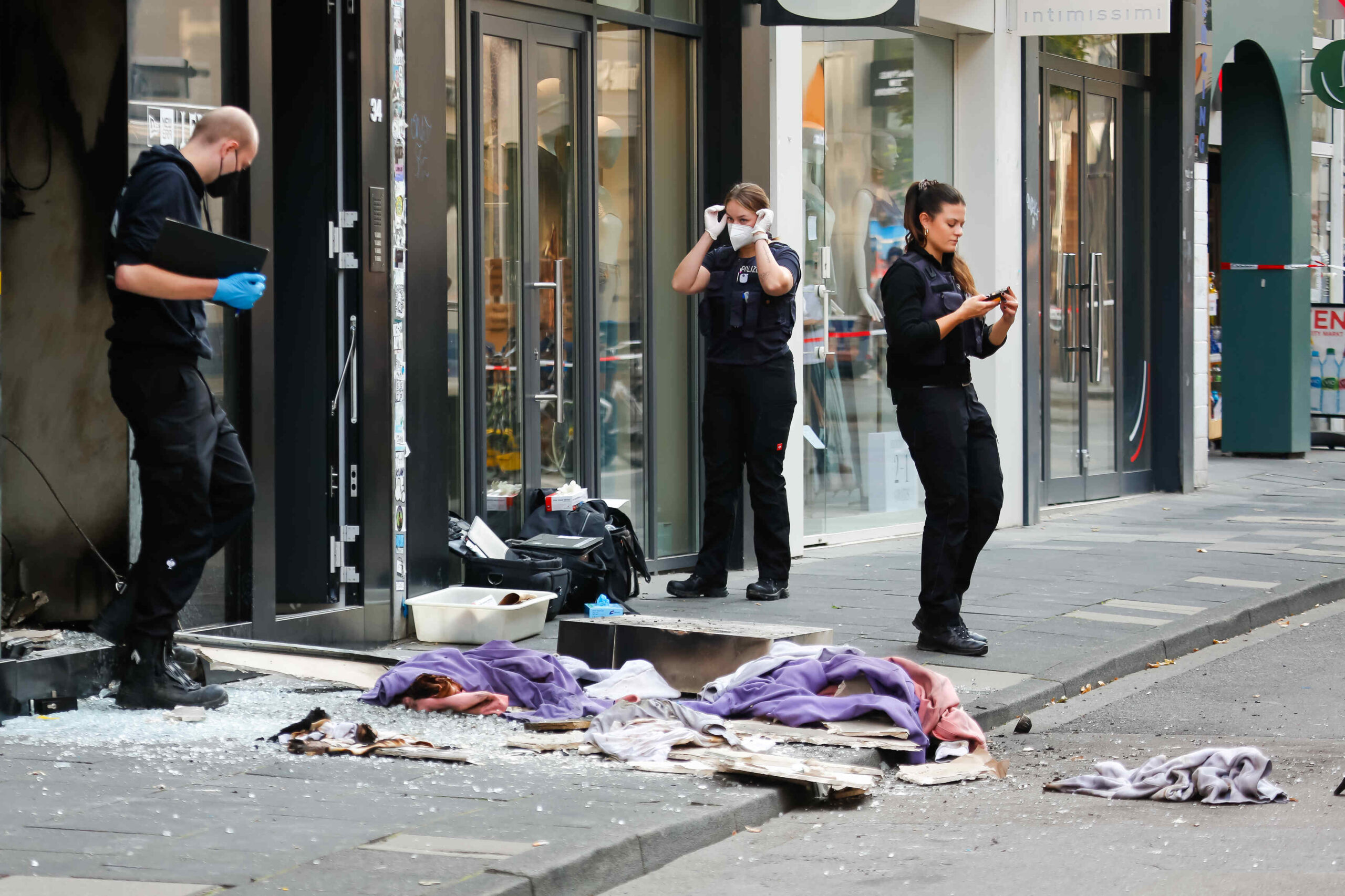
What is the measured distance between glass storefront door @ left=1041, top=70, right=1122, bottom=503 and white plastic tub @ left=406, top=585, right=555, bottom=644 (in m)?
7.06

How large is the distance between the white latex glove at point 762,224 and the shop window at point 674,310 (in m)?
1.19

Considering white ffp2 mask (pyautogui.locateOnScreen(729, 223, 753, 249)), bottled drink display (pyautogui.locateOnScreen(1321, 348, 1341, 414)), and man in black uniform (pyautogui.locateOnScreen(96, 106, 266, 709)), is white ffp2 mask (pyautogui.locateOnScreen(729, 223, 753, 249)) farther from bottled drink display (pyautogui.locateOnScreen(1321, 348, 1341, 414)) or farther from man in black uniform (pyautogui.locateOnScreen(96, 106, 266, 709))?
bottled drink display (pyautogui.locateOnScreen(1321, 348, 1341, 414))

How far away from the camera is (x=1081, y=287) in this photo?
47.2 ft

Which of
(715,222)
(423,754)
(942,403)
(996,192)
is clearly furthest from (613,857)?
(996,192)

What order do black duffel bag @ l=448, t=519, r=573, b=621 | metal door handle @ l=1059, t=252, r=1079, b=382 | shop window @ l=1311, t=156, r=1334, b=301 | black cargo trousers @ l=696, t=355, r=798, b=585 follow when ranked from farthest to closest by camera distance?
shop window @ l=1311, t=156, r=1334, b=301 < metal door handle @ l=1059, t=252, r=1079, b=382 < black cargo trousers @ l=696, t=355, r=798, b=585 < black duffel bag @ l=448, t=519, r=573, b=621

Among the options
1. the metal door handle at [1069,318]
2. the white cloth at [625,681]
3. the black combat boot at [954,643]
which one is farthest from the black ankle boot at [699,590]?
the metal door handle at [1069,318]

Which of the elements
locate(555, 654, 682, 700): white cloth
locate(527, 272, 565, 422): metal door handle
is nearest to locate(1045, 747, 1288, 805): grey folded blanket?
locate(555, 654, 682, 700): white cloth

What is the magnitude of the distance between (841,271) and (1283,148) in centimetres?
835

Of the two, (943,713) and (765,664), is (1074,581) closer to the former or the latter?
(765,664)

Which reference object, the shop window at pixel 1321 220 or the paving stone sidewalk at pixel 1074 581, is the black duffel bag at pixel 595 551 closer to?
the paving stone sidewalk at pixel 1074 581

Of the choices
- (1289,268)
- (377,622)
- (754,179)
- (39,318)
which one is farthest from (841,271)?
(1289,268)

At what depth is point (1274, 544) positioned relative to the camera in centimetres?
1168

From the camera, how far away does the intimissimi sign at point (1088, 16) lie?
40.4 feet

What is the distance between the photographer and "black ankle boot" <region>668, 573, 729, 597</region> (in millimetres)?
9164
